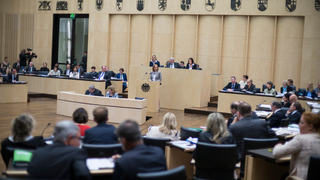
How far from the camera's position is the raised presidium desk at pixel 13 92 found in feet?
46.6

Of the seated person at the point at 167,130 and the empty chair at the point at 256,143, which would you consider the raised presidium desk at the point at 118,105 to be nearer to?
the seated person at the point at 167,130

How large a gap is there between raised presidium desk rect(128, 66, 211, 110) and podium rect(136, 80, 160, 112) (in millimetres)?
240

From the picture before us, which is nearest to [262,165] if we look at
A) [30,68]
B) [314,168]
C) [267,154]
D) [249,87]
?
[267,154]

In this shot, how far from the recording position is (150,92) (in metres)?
13.5

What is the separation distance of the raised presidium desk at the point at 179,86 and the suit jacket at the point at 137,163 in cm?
1066

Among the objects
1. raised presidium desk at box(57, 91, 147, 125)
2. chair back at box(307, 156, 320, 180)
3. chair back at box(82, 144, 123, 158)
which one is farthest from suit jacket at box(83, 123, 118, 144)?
raised presidium desk at box(57, 91, 147, 125)

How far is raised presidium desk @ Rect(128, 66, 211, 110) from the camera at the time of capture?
14.0 m

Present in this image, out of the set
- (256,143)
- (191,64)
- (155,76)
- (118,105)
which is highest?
(191,64)

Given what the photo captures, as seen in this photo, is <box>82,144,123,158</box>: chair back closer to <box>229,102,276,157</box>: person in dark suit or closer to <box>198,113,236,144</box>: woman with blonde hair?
<box>198,113,236,144</box>: woman with blonde hair

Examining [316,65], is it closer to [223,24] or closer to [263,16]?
[263,16]

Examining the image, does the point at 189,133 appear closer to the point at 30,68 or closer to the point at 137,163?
the point at 137,163

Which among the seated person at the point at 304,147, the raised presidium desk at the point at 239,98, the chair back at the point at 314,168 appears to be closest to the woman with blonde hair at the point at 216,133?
the seated person at the point at 304,147

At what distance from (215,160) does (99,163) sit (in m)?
1.32

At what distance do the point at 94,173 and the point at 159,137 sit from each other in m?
1.94
